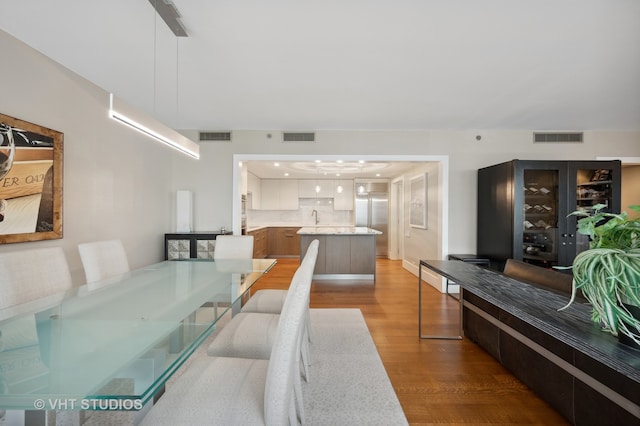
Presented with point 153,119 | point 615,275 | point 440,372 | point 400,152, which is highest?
point 400,152

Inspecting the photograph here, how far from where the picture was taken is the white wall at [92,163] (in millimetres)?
2561

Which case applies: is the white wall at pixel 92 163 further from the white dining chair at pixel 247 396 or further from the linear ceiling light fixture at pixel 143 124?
the white dining chair at pixel 247 396

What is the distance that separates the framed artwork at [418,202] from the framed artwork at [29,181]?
17.5 feet

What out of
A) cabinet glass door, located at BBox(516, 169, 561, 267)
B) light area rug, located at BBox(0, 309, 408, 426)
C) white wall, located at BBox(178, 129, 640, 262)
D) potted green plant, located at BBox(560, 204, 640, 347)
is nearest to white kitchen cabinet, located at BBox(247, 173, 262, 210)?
white wall, located at BBox(178, 129, 640, 262)

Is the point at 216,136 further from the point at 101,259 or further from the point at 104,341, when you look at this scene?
the point at 104,341

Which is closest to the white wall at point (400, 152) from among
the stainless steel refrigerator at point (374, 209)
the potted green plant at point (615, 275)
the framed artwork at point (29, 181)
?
the framed artwork at point (29, 181)

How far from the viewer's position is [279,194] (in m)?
8.63

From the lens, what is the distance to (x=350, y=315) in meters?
3.49

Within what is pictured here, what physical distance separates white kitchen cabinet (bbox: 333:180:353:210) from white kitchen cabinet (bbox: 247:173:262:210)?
7.22ft

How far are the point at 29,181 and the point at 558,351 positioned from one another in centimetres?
428

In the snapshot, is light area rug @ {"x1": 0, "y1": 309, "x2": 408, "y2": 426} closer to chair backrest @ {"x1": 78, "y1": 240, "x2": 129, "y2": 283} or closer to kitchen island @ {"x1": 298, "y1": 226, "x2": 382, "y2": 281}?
chair backrest @ {"x1": 78, "y1": 240, "x2": 129, "y2": 283}

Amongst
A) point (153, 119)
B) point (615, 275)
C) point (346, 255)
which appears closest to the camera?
point (615, 275)

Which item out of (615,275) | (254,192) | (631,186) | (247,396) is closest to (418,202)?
(631,186)

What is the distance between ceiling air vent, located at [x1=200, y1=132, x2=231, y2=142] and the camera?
15.7ft
